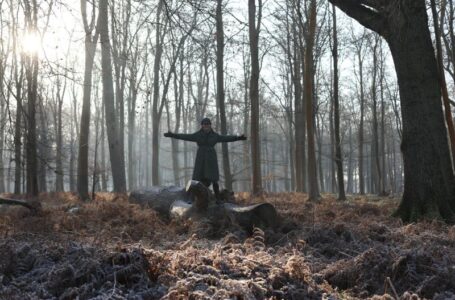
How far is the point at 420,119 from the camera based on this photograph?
7891 millimetres

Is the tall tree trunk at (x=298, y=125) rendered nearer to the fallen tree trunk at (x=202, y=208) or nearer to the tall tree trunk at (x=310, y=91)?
the tall tree trunk at (x=310, y=91)

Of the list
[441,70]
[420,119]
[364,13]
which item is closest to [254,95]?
[441,70]

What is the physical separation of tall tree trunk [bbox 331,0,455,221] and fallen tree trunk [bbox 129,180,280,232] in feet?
8.54

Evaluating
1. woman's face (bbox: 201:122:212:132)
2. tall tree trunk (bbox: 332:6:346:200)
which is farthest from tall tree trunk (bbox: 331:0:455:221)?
tall tree trunk (bbox: 332:6:346:200)

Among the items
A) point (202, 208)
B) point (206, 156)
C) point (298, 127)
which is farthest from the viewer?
point (298, 127)

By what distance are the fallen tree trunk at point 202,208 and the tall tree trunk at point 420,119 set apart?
260cm

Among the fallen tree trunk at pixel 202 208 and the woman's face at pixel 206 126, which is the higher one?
the woman's face at pixel 206 126

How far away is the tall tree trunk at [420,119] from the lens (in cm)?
782

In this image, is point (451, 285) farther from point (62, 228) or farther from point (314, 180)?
point (314, 180)

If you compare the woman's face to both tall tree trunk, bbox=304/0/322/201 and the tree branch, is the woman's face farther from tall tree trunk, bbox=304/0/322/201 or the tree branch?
tall tree trunk, bbox=304/0/322/201

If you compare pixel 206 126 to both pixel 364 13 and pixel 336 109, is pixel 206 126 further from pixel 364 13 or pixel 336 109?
pixel 336 109

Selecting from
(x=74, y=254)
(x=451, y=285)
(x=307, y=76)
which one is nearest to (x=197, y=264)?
(x=74, y=254)

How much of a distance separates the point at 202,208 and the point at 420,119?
13.6ft

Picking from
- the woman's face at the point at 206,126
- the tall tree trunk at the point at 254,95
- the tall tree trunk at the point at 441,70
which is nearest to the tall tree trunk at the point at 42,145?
the woman's face at the point at 206,126
